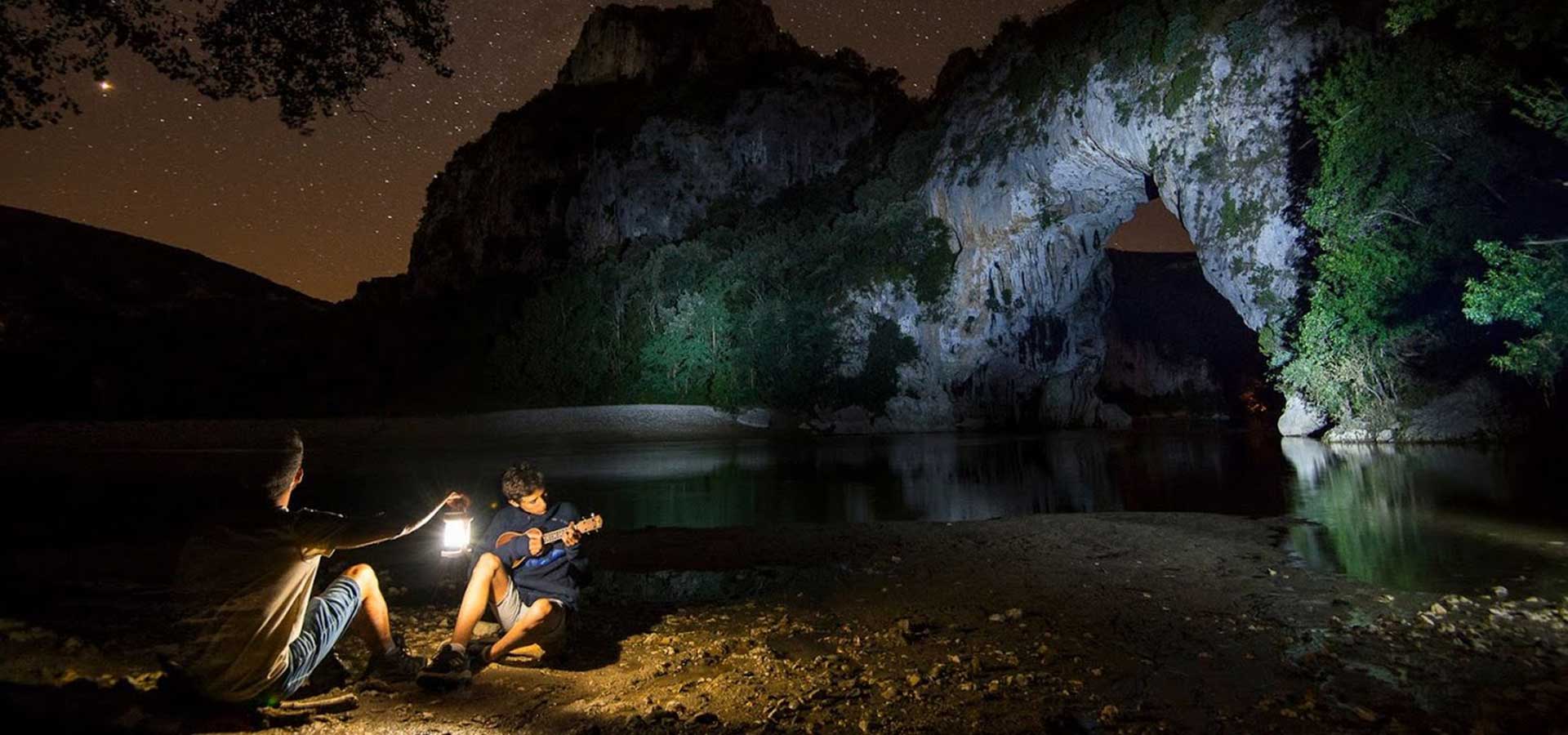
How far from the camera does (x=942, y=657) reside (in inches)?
192

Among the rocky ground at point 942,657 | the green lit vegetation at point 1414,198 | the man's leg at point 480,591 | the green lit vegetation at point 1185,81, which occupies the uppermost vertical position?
the green lit vegetation at point 1185,81

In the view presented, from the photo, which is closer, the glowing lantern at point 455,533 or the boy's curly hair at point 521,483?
the glowing lantern at point 455,533

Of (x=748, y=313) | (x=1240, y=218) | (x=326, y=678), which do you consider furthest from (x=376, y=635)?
(x=748, y=313)

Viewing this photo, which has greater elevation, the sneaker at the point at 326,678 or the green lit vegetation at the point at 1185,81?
the green lit vegetation at the point at 1185,81

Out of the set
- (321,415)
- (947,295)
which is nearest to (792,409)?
(947,295)

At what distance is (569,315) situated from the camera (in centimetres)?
6281

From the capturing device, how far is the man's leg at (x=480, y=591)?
4.73m

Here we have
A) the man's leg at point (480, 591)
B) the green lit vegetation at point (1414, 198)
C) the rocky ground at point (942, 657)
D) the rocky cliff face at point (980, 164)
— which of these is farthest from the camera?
the rocky cliff face at point (980, 164)

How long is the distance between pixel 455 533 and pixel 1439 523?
1201cm

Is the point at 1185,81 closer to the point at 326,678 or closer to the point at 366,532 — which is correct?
the point at 366,532

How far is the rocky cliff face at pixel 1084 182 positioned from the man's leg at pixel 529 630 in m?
36.3

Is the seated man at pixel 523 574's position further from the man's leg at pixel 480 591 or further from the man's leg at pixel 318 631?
the man's leg at pixel 318 631

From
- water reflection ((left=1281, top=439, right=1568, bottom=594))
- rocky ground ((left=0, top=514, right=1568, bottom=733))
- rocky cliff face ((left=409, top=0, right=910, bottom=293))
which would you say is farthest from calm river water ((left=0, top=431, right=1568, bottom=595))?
rocky cliff face ((left=409, top=0, right=910, bottom=293))

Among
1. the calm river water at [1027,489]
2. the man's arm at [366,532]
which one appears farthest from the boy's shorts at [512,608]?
the calm river water at [1027,489]
